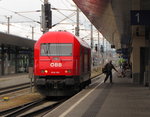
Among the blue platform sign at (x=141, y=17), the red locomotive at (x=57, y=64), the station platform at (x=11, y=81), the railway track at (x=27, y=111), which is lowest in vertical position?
the railway track at (x=27, y=111)

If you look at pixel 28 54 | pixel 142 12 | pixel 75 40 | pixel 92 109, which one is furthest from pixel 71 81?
pixel 28 54

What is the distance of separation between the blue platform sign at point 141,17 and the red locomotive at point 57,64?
3388mm

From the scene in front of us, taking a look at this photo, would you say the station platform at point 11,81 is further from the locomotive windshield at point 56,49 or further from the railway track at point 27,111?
the railway track at point 27,111

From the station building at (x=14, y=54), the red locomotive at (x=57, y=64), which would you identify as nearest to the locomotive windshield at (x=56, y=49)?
the red locomotive at (x=57, y=64)

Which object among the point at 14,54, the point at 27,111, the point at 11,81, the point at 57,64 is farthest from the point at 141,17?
the point at 14,54

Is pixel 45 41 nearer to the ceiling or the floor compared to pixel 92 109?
nearer to the ceiling

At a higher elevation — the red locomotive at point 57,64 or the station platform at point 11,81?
the red locomotive at point 57,64

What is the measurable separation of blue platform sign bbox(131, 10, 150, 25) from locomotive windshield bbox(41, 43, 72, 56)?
12.0ft

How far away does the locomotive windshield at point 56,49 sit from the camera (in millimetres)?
17750

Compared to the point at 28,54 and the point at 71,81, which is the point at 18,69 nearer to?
the point at 28,54

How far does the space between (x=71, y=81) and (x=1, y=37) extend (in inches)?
932

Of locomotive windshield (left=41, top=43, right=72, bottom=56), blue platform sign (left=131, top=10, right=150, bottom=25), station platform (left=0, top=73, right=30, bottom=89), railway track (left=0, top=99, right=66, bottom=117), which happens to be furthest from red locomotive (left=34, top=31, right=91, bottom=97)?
station platform (left=0, top=73, right=30, bottom=89)

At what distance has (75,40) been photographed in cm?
1786

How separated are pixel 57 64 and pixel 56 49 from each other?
92 centimetres
